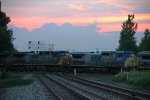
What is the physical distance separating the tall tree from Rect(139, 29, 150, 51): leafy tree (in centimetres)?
211

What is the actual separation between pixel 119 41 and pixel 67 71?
65238 millimetres

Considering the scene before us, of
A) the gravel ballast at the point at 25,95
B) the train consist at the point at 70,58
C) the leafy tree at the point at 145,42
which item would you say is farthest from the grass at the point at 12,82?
the leafy tree at the point at 145,42

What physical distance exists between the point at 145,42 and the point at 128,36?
7997mm

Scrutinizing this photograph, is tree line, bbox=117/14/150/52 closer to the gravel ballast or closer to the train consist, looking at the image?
the train consist

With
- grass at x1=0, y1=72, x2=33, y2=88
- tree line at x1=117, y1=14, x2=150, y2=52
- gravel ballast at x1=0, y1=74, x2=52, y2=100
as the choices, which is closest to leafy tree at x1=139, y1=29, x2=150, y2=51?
tree line at x1=117, y1=14, x2=150, y2=52

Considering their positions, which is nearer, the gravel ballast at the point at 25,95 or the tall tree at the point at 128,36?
the gravel ballast at the point at 25,95

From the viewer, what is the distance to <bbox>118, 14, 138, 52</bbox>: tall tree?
138m

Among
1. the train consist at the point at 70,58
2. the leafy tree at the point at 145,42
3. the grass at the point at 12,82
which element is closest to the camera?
the grass at the point at 12,82

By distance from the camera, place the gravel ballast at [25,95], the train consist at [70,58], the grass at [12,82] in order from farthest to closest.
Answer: the train consist at [70,58] < the grass at [12,82] < the gravel ballast at [25,95]

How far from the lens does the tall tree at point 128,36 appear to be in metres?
138

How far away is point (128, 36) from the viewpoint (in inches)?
5581

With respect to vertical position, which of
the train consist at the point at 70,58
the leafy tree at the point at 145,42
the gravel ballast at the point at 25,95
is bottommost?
the gravel ballast at the point at 25,95

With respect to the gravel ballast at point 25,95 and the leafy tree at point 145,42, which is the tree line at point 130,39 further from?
the gravel ballast at point 25,95

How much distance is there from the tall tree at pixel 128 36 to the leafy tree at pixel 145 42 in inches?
83.1
